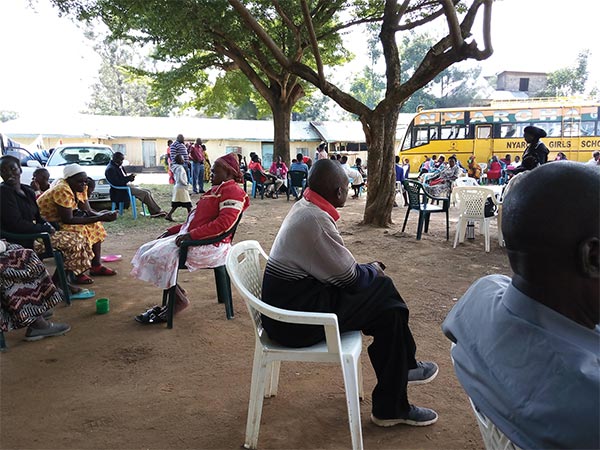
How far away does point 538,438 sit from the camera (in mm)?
850

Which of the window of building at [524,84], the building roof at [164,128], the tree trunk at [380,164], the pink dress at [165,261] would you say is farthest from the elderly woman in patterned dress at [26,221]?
the window of building at [524,84]

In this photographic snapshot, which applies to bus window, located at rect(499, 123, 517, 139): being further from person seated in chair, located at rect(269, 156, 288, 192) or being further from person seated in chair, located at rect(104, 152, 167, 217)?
person seated in chair, located at rect(104, 152, 167, 217)

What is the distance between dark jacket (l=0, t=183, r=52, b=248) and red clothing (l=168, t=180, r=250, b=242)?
1447mm

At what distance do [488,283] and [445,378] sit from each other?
5.88ft

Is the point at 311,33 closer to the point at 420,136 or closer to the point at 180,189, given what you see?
the point at 180,189

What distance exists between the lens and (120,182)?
28.2 feet

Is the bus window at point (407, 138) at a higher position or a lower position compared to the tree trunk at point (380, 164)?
higher

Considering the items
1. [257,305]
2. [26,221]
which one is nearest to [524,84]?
[26,221]

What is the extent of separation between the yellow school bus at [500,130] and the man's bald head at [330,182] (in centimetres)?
1798

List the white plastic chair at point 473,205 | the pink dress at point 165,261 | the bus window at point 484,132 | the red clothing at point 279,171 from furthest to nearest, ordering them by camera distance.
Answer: the bus window at point 484,132, the red clothing at point 279,171, the white plastic chair at point 473,205, the pink dress at point 165,261

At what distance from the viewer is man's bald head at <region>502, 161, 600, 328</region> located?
88cm

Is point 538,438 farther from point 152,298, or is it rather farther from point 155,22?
point 155,22

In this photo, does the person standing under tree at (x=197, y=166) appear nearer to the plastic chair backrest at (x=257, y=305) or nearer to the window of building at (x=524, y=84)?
the plastic chair backrest at (x=257, y=305)

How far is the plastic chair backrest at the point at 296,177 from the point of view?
12328 mm
